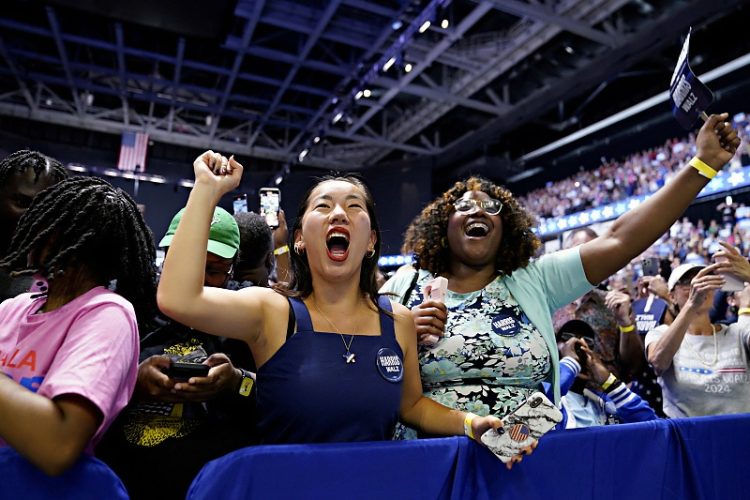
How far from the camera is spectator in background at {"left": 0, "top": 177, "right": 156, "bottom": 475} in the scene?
0.95 metres

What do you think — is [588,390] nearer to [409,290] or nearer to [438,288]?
[409,290]

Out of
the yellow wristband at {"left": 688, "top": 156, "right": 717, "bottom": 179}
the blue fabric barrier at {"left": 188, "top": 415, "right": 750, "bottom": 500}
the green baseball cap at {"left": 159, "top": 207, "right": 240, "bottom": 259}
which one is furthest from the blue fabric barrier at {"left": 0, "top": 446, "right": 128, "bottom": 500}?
the yellow wristband at {"left": 688, "top": 156, "right": 717, "bottom": 179}

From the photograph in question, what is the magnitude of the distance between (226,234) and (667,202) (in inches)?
55.0

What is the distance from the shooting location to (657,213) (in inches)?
66.2

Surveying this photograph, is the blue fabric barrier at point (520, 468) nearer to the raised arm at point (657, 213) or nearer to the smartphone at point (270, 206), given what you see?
the raised arm at point (657, 213)

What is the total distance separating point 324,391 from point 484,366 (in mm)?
602

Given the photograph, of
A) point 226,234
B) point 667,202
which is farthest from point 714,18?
point 226,234

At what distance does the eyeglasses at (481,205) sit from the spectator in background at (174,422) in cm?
98

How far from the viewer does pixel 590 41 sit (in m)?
10.0

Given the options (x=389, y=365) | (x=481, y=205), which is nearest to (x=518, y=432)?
(x=389, y=365)

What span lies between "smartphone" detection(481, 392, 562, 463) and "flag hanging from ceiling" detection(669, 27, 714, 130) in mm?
1125

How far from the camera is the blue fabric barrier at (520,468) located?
3.57 feet

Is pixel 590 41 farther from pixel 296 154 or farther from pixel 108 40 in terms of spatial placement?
pixel 108 40

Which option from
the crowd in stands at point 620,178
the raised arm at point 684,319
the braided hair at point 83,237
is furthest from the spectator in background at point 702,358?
the crowd in stands at point 620,178
